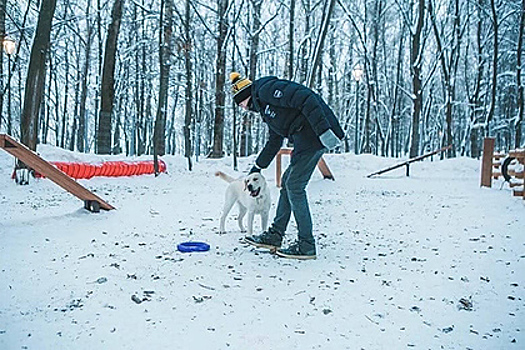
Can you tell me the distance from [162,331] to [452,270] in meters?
2.23

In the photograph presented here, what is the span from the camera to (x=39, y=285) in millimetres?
2619

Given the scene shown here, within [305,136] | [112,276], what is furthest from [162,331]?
[305,136]

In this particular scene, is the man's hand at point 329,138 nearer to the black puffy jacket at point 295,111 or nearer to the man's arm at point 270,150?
the black puffy jacket at point 295,111

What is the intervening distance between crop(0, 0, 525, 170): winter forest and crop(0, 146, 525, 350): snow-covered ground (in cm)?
559

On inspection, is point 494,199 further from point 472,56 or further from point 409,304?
point 472,56

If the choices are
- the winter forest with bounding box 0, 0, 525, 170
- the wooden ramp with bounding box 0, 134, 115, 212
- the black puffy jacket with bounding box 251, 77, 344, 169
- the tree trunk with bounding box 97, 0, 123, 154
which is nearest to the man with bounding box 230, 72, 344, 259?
the black puffy jacket with bounding box 251, 77, 344, 169

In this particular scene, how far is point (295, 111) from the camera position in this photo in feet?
11.0

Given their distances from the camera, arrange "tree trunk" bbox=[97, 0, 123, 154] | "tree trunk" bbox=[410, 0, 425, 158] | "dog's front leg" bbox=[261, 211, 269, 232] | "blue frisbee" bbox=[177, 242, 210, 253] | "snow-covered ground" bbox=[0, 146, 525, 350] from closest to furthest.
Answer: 1. "snow-covered ground" bbox=[0, 146, 525, 350]
2. "blue frisbee" bbox=[177, 242, 210, 253]
3. "dog's front leg" bbox=[261, 211, 269, 232]
4. "tree trunk" bbox=[97, 0, 123, 154]
5. "tree trunk" bbox=[410, 0, 425, 158]

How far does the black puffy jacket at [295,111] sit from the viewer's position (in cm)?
322

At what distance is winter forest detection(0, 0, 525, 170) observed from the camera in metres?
12.5

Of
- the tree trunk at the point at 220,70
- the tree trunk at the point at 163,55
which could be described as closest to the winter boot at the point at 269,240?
the tree trunk at the point at 163,55

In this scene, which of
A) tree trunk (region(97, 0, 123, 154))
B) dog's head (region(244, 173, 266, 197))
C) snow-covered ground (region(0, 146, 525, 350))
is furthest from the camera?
tree trunk (region(97, 0, 123, 154))

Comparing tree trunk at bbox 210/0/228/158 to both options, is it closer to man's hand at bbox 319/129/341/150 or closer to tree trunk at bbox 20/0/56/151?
tree trunk at bbox 20/0/56/151

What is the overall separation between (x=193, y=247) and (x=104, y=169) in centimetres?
740
